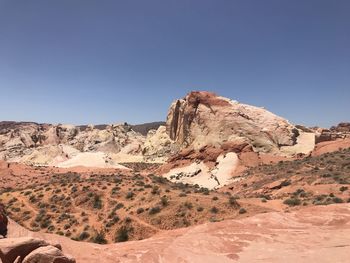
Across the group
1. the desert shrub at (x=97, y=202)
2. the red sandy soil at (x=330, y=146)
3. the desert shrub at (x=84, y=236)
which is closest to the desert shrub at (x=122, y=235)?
the desert shrub at (x=84, y=236)

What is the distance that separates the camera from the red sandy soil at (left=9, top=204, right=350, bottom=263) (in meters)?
10.9

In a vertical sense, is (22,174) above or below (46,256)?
below

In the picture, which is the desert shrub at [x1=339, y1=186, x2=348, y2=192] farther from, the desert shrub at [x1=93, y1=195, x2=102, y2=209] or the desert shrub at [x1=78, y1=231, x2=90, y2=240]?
the desert shrub at [x1=93, y1=195, x2=102, y2=209]

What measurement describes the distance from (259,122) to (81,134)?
66.0 m

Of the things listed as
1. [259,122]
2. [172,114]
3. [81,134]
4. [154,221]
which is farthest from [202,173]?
[81,134]

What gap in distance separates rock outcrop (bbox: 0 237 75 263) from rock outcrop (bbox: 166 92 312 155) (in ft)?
167

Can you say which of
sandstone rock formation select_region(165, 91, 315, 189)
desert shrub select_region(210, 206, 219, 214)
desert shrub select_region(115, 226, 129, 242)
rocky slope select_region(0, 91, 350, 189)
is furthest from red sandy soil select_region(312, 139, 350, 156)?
desert shrub select_region(115, 226, 129, 242)

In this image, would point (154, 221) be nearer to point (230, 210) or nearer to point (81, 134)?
point (230, 210)

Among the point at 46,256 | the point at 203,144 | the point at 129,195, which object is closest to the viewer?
the point at 46,256

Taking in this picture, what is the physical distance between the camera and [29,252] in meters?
8.94

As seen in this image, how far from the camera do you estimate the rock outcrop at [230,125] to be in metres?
60.8

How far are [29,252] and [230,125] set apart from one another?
55.2 metres

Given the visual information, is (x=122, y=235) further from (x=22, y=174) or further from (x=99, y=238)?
(x=22, y=174)

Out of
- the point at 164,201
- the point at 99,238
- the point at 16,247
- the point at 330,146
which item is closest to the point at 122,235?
the point at 99,238
